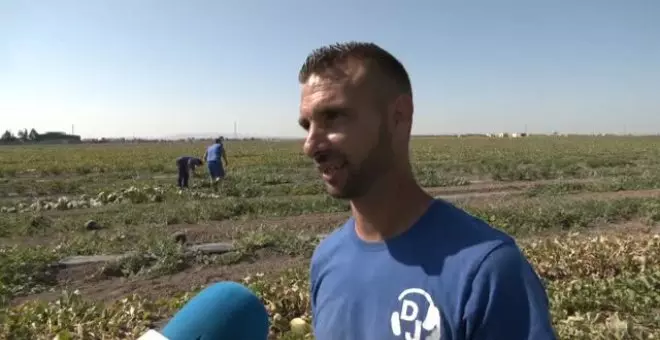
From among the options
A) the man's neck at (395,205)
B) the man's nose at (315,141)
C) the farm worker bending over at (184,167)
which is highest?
the man's nose at (315,141)

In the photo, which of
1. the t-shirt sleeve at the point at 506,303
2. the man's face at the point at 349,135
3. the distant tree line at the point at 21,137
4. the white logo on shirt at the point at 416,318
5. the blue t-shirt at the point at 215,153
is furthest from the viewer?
the distant tree line at the point at 21,137

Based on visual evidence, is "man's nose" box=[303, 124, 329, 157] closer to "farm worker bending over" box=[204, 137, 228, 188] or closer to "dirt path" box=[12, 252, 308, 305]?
"dirt path" box=[12, 252, 308, 305]

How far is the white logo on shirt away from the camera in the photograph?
146 centimetres

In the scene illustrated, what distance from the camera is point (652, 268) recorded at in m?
6.57

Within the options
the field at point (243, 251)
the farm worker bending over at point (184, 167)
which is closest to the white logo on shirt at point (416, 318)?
the field at point (243, 251)

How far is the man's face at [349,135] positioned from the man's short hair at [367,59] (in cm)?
5

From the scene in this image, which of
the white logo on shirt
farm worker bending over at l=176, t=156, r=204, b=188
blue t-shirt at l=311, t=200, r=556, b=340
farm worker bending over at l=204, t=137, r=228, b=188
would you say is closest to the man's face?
blue t-shirt at l=311, t=200, r=556, b=340

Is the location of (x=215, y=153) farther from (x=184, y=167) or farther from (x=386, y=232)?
(x=386, y=232)

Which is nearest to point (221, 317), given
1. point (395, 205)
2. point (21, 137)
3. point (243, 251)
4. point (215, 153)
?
point (395, 205)

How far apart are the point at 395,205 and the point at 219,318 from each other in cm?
67

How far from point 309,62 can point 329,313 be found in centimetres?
87

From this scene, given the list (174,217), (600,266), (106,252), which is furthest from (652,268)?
(174,217)

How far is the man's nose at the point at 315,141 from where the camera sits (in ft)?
5.64

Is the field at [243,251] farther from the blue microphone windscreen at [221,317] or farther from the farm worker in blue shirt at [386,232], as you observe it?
the blue microphone windscreen at [221,317]
